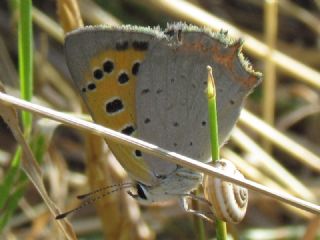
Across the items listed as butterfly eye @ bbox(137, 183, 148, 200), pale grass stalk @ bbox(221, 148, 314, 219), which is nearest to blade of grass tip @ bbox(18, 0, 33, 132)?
butterfly eye @ bbox(137, 183, 148, 200)

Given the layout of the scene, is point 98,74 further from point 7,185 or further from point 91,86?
point 7,185

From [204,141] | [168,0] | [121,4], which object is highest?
[121,4]

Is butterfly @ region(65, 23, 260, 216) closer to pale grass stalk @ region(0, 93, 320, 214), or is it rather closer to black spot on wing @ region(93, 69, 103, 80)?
black spot on wing @ region(93, 69, 103, 80)

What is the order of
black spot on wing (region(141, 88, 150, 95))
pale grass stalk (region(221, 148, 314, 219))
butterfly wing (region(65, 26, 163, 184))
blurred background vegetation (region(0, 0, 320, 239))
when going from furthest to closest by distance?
Answer: pale grass stalk (region(221, 148, 314, 219)) < blurred background vegetation (region(0, 0, 320, 239)) < black spot on wing (region(141, 88, 150, 95)) < butterfly wing (region(65, 26, 163, 184))

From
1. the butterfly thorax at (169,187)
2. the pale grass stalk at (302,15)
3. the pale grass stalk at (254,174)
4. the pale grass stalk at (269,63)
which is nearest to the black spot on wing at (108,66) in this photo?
the butterfly thorax at (169,187)

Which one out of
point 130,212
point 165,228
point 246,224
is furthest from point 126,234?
point 246,224

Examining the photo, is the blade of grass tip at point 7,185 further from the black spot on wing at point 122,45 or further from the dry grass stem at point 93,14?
the dry grass stem at point 93,14

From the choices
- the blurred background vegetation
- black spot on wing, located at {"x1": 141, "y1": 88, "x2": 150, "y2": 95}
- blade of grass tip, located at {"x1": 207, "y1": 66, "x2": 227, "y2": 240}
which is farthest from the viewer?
the blurred background vegetation

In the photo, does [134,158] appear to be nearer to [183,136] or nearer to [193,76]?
[183,136]
